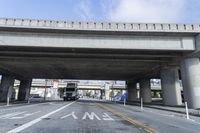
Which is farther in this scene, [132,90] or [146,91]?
[132,90]

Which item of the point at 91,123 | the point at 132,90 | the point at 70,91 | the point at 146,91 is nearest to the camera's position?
the point at 91,123

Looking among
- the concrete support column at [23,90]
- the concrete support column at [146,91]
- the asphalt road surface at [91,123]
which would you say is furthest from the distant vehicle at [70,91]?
the asphalt road surface at [91,123]

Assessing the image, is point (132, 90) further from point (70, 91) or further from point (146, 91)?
point (70, 91)

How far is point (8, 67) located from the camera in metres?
45.7

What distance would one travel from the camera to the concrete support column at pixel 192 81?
90.8 ft

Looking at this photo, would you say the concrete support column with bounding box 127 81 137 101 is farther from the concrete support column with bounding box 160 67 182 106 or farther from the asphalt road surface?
the asphalt road surface

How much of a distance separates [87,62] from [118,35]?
11.5 metres

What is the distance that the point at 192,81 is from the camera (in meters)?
27.9

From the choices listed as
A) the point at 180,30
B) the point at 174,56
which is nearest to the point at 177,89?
the point at 174,56

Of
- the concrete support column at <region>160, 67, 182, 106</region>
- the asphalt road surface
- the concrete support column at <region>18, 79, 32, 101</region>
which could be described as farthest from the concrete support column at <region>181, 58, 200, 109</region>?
the concrete support column at <region>18, 79, 32, 101</region>

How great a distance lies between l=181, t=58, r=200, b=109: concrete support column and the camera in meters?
27.7

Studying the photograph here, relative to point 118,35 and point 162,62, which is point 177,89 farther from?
point 118,35

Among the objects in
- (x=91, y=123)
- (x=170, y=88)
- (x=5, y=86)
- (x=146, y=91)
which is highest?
(x=5, y=86)

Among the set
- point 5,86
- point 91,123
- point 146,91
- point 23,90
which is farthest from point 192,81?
point 23,90
